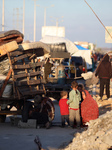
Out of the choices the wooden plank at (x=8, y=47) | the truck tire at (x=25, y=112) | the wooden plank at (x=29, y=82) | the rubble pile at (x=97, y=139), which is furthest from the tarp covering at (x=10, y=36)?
the rubble pile at (x=97, y=139)

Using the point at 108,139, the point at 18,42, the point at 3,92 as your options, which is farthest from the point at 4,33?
the point at 108,139

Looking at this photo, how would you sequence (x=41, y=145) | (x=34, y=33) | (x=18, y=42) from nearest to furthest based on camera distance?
(x=41, y=145) < (x=18, y=42) < (x=34, y=33)

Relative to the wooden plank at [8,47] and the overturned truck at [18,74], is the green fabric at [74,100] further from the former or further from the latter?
the wooden plank at [8,47]

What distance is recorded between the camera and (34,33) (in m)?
63.4

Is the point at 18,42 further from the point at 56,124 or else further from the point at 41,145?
the point at 41,145

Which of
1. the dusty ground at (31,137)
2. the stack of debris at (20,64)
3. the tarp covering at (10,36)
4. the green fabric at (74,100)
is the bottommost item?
the dusty ground at (31,137)

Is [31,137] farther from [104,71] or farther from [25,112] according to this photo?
[104,71]

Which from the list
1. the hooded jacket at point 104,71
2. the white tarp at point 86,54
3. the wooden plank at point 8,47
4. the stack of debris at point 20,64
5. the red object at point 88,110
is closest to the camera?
the wooden plank at point 8,47

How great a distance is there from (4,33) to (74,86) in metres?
2.48

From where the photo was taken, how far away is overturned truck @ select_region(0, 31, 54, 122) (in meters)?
10.0

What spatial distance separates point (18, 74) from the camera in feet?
34.1

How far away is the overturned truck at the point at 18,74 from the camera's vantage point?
10000 mm

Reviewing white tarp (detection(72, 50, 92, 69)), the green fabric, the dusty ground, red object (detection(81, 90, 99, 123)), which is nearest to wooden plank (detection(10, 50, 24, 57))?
the green fabric

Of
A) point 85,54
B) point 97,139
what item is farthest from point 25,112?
point 85,54
